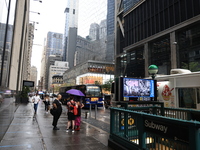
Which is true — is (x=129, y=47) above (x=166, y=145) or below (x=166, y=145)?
above

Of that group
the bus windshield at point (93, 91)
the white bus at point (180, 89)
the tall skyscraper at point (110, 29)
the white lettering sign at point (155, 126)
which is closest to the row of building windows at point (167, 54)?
the bus windshield at point (93, 91)

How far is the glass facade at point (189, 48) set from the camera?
1050 inches

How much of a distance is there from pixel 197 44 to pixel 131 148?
91.4 ft

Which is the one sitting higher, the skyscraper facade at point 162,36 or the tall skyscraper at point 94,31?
the tall skyscraper at point 94,31

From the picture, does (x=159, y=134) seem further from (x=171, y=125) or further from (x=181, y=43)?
(x=181, y=43)

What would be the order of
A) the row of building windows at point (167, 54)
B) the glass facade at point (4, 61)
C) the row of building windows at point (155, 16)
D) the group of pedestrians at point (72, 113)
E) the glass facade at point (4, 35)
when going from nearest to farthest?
the glass facade at point (4, 61) < the glass facade at point (4, 35) < the group of pedestrians at point (72, 113) < the row of building windows at point (167, 54) < the row of building windows at point (155, 16)

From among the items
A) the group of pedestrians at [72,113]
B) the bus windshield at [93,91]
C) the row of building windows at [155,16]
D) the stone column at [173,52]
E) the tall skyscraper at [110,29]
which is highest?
the tall skyscraper at [110,29]

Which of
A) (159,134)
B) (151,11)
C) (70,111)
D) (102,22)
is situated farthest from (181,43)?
(102,22)

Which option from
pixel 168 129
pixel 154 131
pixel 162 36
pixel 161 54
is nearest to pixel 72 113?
pixel 154 131

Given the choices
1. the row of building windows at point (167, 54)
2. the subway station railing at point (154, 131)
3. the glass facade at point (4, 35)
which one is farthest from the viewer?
the row of building windows at point (167, 54)

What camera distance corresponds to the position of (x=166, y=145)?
3645 mm

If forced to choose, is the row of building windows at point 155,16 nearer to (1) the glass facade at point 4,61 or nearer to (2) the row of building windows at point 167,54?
(2) the row of building windows at point 167,54

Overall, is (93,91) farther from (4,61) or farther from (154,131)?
(154,131)

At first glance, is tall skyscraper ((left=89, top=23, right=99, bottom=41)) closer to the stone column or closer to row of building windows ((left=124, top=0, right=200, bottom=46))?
row of building windows ((left=124, top=0, right=200, bottom=46))
